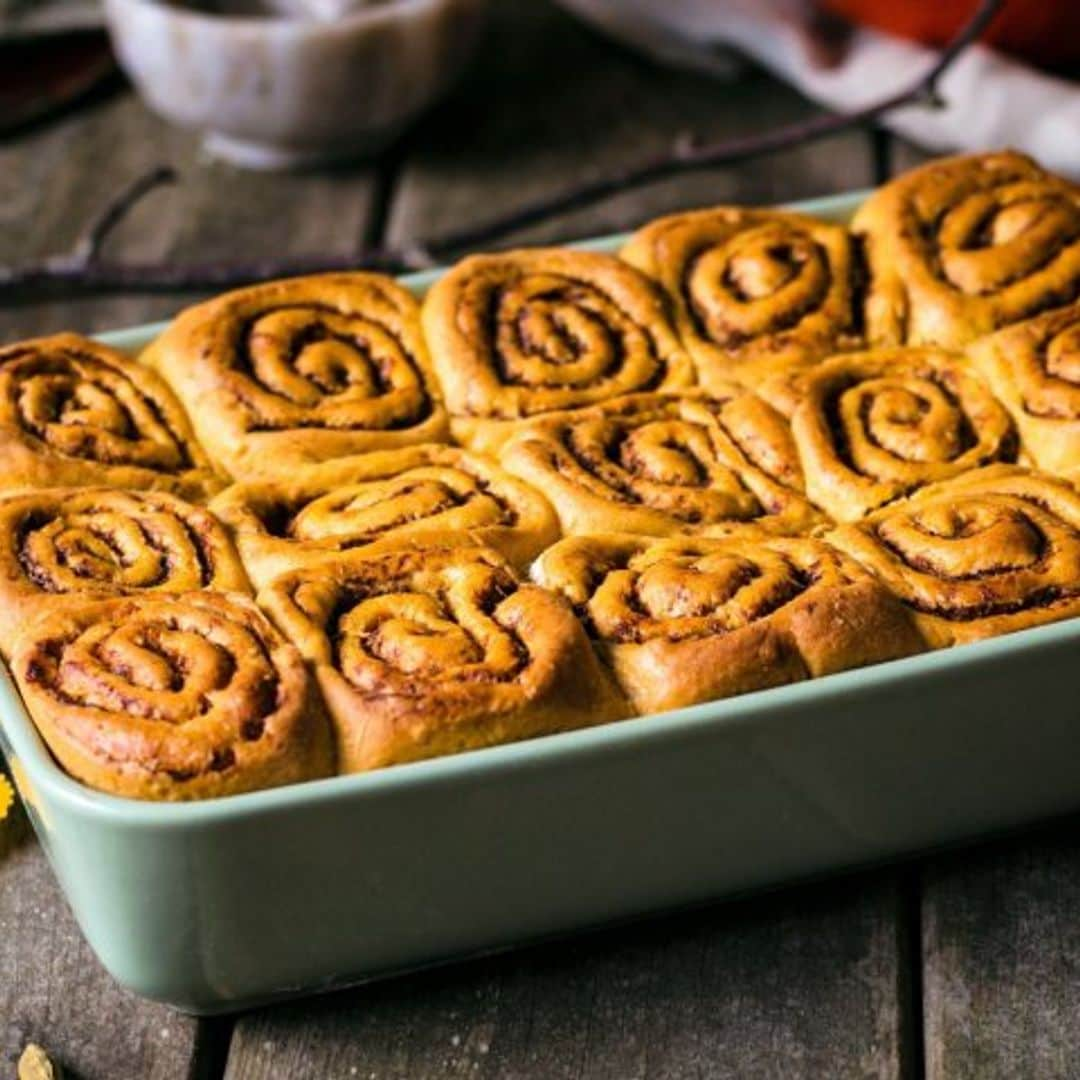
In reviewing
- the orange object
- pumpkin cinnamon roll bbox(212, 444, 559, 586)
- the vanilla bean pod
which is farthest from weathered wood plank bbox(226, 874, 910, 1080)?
the orange object

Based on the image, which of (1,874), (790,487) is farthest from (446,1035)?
(790,487)

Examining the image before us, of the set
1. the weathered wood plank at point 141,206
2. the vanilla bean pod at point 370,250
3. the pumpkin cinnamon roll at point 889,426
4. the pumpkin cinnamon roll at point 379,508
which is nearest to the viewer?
the pumpkin cinnamon roll at point 379,508

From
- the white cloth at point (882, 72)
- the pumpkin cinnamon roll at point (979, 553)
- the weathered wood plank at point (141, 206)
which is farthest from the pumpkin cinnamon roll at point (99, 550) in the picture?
the white cloth at point (882, 72)

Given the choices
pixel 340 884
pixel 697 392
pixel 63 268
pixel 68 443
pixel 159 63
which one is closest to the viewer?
pixel 340 884

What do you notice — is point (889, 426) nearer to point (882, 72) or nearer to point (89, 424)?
point (89, 424)

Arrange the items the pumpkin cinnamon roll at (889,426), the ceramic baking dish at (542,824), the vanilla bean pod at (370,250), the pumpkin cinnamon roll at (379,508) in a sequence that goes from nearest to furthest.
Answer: the ceramic baking dish at (542,824) < the pumpkin cinnamon roll at (379,508) < the pumpkin cinnamon roll at (889,426) < the vanilla bean pod at (370,250)

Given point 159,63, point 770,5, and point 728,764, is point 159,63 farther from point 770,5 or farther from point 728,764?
point 728,764

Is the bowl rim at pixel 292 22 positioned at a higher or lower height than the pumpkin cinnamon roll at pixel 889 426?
lower

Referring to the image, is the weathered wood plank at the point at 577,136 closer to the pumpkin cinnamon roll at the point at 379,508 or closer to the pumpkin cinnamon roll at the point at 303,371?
the pumpkin cinnamon roll at the point at 303,371

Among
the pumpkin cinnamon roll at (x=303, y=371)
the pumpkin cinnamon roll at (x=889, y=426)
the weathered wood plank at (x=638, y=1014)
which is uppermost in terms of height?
the pumpkin cinnamon roll at (x=889, y=426)
